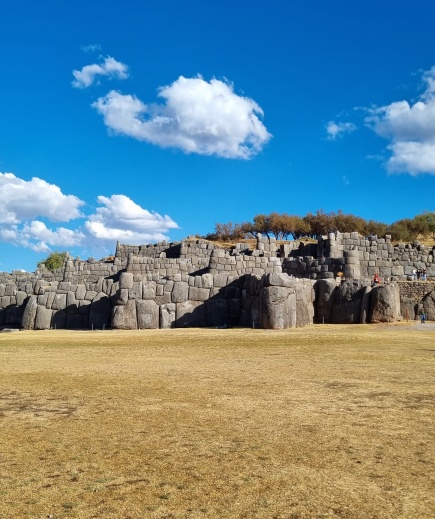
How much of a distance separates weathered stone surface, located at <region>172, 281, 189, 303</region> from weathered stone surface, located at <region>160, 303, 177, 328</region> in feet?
1.31

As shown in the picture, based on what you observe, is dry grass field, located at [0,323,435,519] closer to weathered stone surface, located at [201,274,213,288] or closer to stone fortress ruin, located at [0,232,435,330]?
stone fortress ruin, located at [0,232,435,330]

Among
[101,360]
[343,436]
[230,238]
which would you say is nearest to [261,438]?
[343,436]

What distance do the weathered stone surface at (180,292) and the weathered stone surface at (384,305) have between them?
930 centimetres

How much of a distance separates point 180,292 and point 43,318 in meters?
7.22

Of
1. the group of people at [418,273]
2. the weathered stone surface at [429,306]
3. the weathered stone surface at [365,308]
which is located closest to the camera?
the weathered stone surface at [365,308]

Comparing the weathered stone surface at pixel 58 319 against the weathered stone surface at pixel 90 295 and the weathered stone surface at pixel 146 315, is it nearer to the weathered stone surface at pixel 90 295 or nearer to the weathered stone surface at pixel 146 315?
the weathered stone surface at pixel 90 295

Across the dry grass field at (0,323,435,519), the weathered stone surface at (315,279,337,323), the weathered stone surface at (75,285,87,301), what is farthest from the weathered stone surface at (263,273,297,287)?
the dry grass field at (0,323,435,519)

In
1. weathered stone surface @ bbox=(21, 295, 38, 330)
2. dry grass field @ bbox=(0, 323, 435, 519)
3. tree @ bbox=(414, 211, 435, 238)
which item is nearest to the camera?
dry grass field @ bbox=(0, 323, 435, 519)

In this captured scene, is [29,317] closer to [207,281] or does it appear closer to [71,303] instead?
[71,303]

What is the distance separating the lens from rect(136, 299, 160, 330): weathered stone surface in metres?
26.2

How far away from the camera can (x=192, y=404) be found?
823 cm

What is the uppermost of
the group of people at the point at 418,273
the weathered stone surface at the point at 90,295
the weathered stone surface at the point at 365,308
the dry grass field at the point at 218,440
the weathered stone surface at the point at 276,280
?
the group of people at the point at 418,273

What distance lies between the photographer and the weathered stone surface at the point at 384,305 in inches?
1014

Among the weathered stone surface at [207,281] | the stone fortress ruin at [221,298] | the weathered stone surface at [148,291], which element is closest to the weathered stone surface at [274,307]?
the stone fortress ruin at [221,298]
